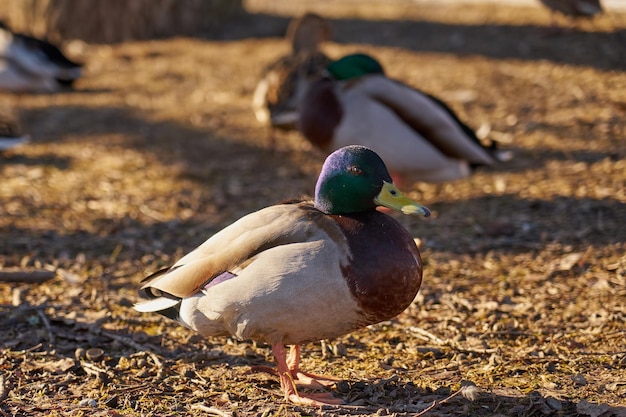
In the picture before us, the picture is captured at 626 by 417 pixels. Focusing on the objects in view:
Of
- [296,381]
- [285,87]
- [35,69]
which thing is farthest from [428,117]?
[35,69]

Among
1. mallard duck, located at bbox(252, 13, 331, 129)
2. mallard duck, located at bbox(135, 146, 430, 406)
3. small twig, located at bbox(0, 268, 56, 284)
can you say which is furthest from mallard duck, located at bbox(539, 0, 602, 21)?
mallard duck, located at bbox(135, 146, 430, 406)

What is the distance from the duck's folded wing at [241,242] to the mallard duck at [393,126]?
2.39m

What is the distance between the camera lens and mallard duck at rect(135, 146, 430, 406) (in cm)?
321

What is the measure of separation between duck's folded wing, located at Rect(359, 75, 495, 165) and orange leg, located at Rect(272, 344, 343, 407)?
2617mm

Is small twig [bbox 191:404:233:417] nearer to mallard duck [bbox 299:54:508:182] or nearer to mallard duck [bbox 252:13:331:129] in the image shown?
mallard duck [bbox 299:54:508:182]

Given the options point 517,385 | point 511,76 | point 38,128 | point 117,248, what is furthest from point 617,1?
point 517,385

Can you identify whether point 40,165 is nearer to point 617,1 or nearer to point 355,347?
point 355,347

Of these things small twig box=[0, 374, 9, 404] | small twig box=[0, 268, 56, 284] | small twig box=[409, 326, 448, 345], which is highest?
small twig box=[409, 326, 448, 345]

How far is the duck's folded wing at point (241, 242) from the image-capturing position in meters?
3.32

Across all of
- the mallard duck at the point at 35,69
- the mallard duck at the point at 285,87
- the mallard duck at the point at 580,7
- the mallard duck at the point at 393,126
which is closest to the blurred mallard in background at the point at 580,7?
the mallard duck at the point at 580,7

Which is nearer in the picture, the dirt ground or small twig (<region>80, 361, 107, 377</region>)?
the dirt ground

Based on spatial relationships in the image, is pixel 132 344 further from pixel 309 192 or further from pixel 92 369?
pixel 309 192

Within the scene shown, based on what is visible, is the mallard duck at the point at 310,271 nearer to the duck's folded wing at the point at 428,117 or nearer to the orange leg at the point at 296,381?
the orange leg at the point at 296,381

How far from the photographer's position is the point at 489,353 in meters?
3.81
